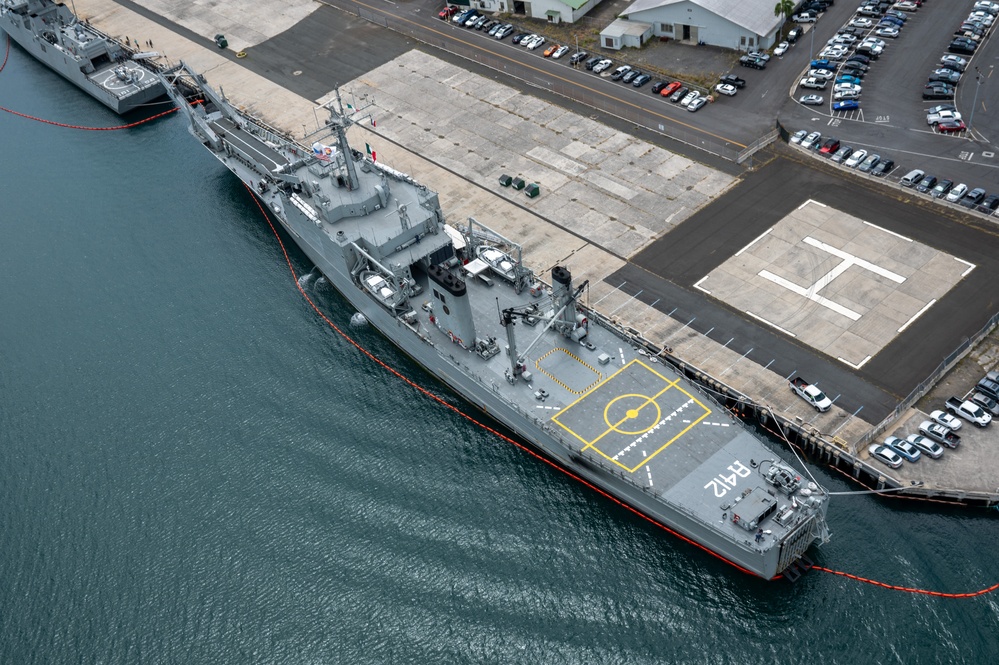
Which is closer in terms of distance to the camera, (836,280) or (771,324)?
(771,324)

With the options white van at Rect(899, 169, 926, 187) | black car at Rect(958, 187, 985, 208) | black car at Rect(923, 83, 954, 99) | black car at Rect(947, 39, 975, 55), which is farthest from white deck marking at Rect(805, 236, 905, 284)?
black car at Rect(947, 39, 975, 55)

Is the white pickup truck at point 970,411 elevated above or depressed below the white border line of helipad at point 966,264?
below

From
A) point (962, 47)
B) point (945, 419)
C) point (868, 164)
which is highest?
point (962, 47)

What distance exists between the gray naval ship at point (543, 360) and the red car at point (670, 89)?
108 feet

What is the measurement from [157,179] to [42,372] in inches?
1213

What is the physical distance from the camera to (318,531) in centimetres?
6350

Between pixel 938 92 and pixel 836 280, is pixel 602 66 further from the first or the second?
pixel 836 280

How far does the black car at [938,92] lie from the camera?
9469 cm

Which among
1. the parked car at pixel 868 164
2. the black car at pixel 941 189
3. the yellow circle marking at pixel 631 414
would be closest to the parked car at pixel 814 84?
the parked car at pixel 868 164

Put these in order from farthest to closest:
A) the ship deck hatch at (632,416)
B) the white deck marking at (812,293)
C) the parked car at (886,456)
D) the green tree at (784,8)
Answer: the green tree at (784,8), the white deck marking at (812,293), the ship deck hatch at (632,416), the parked car at (886,456)

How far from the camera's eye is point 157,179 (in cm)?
10106

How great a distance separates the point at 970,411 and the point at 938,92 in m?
45.9

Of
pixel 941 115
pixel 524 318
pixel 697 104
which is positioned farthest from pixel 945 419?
pixel 697 104

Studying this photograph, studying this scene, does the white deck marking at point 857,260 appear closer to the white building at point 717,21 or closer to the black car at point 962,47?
the white building at point 717,21
